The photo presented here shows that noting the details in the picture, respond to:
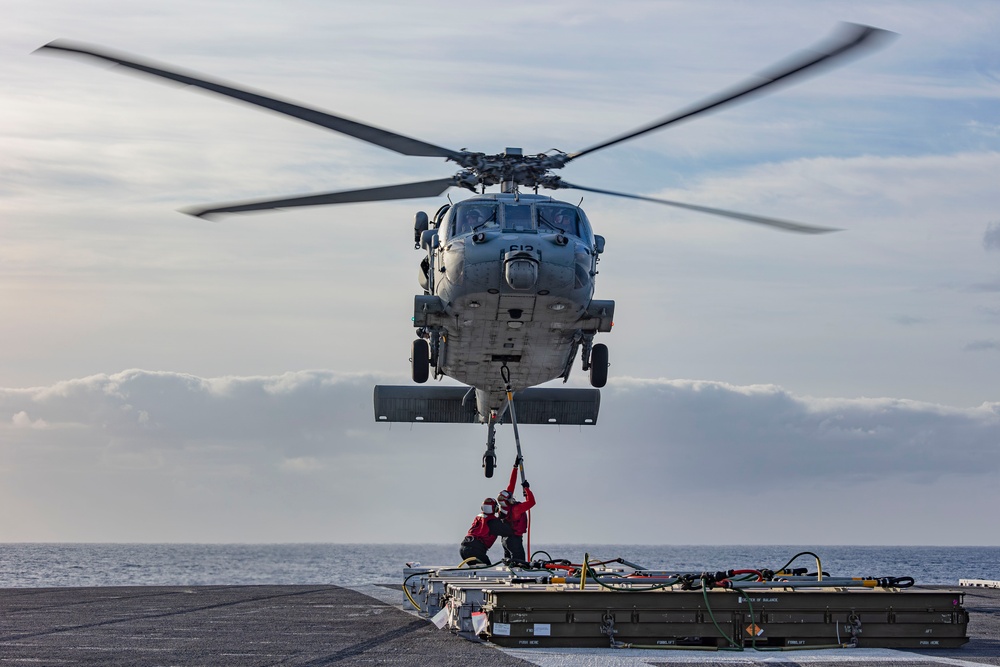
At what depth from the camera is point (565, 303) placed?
65.6ft

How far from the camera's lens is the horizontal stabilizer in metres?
27.2

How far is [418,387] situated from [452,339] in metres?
6.05

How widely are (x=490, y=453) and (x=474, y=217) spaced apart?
739cm

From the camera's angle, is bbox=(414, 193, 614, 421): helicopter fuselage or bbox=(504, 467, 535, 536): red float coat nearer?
bbox=(414, 193, 614, 421): helicopter fuselage

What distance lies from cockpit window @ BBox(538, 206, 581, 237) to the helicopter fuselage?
0.02 meters

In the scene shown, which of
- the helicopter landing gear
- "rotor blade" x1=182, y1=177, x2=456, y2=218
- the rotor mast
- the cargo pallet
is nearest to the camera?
the cargo pallet

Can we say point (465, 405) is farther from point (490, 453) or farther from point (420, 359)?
point (420, 359)

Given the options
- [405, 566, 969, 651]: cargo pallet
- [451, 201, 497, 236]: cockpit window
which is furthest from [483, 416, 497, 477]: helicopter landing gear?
[405, 566, 969, 651]: cargo pallet

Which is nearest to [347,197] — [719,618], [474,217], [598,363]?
[474,217]

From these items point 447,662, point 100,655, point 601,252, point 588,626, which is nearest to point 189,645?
point 100,655

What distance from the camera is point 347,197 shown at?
2000cm

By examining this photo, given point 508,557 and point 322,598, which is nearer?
point 508,557

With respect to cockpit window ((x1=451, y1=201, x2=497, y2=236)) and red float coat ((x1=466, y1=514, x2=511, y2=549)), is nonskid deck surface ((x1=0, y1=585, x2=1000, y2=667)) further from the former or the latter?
cockpit window ((x1=451, y1=201, x2=497, y2=236))

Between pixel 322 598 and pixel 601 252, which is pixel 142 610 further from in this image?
pixel 601 252
